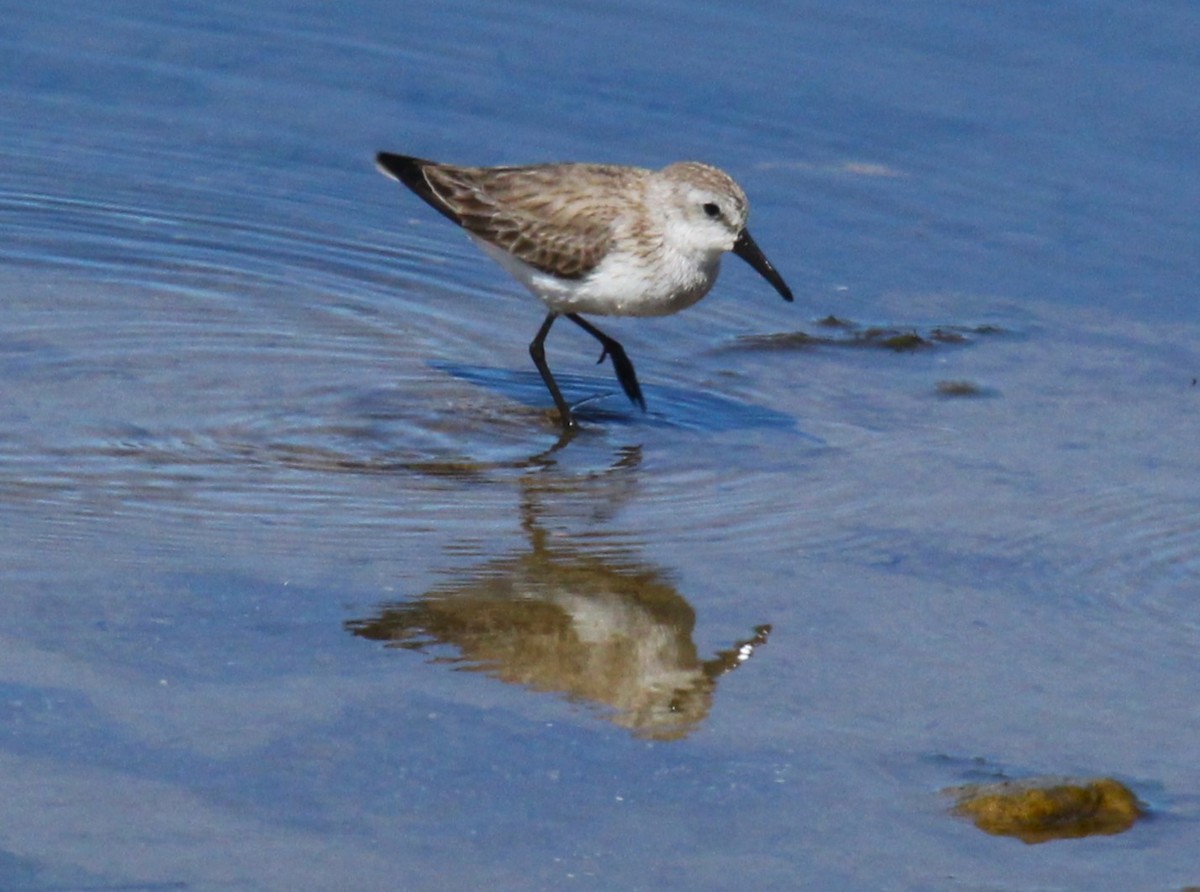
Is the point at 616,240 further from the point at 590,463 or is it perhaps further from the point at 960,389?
the point at 960,389

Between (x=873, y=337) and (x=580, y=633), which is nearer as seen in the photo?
(x=580, y=633)

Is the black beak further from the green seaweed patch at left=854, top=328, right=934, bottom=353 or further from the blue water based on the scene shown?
the green seaweed patch at left=854, top=328, right=934, bottom=353

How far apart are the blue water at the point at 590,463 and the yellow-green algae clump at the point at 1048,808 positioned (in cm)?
6

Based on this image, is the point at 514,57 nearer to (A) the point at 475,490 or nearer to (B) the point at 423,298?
(B) the point at 423,298

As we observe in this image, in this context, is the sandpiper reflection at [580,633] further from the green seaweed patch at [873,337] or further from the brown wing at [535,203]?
the green seaweed patch at [873,337]

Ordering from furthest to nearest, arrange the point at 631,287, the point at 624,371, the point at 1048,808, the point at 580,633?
1. the point at 624,371
2. the point at 631,287
3. the point at 580,633
4. the point at 1048,808

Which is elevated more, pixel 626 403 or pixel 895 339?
pixel 895 339

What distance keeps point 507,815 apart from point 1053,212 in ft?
19.2

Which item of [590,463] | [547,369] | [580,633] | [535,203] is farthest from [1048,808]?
[535,203]

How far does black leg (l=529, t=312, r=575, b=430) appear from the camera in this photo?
7496mm

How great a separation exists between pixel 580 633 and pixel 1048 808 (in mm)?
1421

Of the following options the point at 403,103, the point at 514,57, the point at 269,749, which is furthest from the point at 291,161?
the point at 269,749

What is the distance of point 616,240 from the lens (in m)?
7.67

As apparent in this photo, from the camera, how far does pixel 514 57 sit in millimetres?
10641
